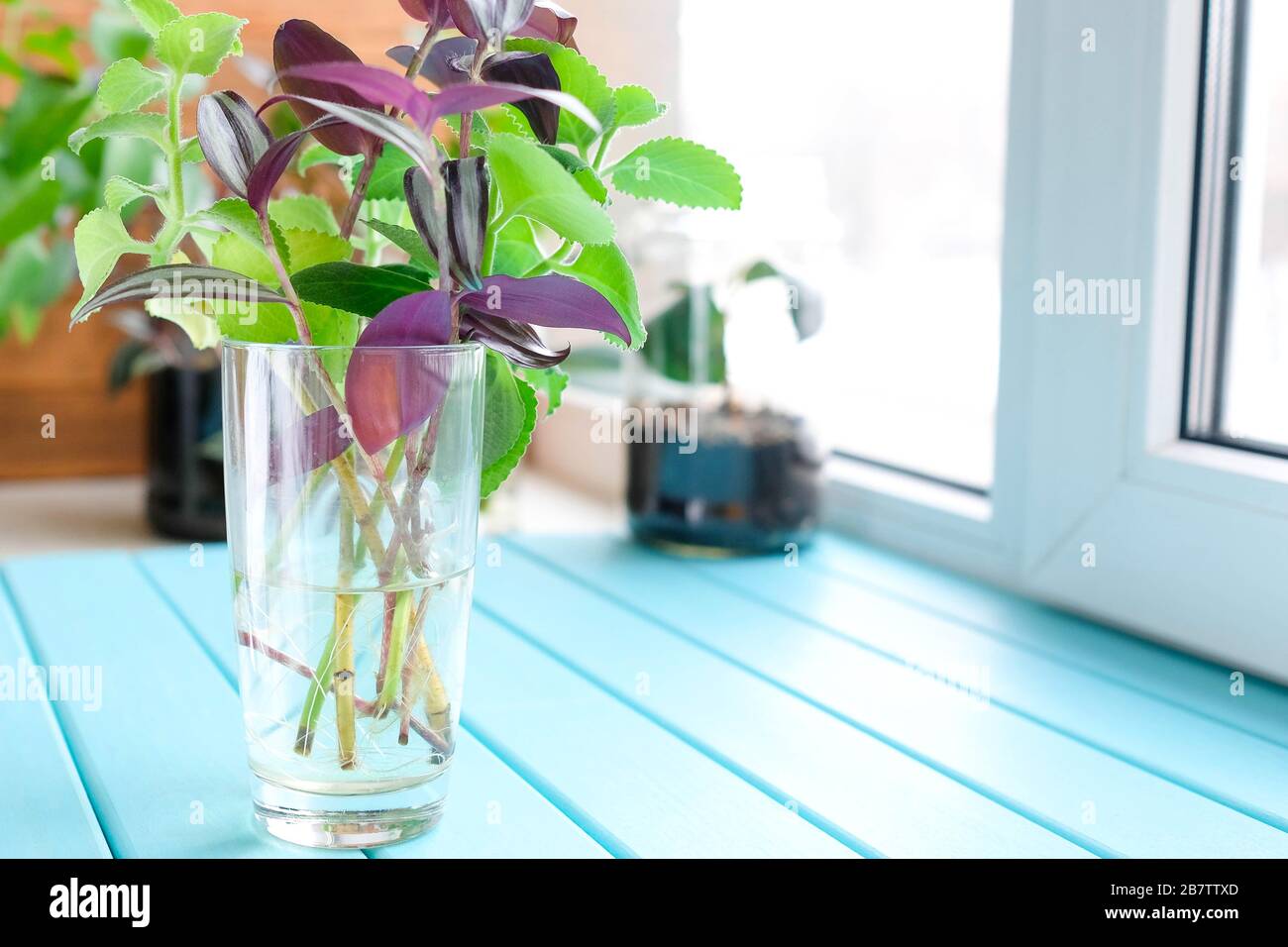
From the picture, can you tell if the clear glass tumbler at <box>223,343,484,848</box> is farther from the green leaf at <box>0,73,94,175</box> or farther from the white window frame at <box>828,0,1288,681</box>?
the green leaf at <box>0,73,94,175</box>

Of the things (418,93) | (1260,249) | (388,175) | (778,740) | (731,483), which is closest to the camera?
(418,93)

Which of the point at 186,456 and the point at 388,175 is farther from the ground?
the point at 388,175

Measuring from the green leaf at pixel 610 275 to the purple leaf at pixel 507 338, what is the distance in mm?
36

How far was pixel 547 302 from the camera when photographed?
1.51 ft

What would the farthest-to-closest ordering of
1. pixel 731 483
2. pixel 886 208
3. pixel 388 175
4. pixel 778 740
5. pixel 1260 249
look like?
1. pixel 886 208
2. pixel 731 483
3. pixel 1260 249
4. pixel 778 740
5. pixel 388 175

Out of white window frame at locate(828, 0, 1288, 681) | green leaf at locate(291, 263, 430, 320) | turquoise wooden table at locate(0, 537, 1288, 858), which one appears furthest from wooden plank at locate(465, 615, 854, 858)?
white window frame at locate(828, 0, 1288, 681)

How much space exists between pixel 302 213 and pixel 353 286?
0.08 meters

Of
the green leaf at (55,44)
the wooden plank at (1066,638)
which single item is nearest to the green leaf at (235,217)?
the wooden plank at (1066,638)

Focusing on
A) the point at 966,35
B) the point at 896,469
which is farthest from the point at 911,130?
the point at 896,469

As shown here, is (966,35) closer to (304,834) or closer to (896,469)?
(896,469)

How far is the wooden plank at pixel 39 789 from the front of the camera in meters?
0.50

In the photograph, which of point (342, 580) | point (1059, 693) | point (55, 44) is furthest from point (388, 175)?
point (55, 44)

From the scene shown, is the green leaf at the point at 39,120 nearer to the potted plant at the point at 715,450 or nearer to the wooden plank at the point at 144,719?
the wooden plank at the point at 144,719

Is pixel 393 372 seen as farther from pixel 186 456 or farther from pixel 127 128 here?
pixel 186 456
